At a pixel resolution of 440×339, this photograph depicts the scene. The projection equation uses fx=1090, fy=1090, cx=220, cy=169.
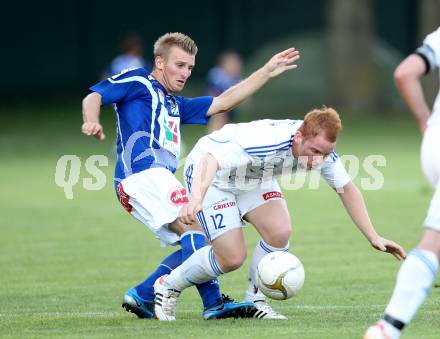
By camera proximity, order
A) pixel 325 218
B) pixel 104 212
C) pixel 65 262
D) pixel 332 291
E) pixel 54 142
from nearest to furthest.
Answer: pixel 332 291, pixel 65 262, pixel 325 218, pixel 104 212, pixel 54 142

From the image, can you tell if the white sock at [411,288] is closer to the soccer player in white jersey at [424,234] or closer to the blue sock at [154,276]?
the soccer player in white jersey at [424,234]

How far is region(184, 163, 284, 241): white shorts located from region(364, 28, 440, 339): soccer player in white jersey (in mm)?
1736

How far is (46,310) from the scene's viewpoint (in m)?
7.31

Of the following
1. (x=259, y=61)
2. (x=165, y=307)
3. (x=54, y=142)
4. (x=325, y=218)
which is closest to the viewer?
(x=165, y=307)

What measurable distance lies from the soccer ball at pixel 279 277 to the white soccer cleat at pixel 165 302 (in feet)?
1.81

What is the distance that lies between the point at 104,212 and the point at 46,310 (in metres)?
5.79

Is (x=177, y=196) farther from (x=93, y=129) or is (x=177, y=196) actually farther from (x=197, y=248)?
(x=93, y=129)

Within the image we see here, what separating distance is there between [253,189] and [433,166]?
1.83 m

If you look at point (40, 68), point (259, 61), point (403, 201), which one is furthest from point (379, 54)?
point (403, 201)

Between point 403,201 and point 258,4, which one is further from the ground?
point 258,4

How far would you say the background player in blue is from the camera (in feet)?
22.6

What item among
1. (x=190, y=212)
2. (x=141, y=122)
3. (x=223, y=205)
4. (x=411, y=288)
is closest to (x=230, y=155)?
(x=190, y=212)

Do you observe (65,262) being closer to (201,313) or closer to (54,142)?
(201,313)

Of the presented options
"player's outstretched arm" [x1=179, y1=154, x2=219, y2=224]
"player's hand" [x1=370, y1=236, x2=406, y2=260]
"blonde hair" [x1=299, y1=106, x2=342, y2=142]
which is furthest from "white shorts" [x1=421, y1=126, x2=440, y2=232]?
"player's outstretched arm" [x1=179, y1=154, x2=219, y2=224]
